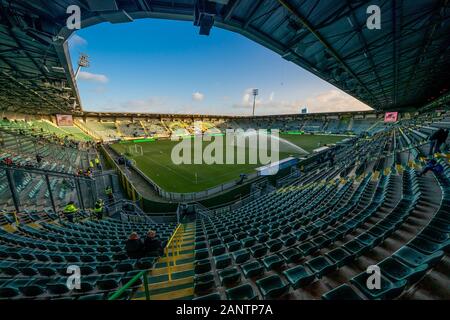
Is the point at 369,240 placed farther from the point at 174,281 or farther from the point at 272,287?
the point at 174,281

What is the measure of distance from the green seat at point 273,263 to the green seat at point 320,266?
656 mm

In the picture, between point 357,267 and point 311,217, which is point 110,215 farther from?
point 357,267

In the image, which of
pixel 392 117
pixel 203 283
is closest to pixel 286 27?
pixel 203 283

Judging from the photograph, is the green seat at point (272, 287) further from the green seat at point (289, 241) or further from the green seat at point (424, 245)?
the green seat at point (424, 245)

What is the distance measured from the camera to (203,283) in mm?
3861

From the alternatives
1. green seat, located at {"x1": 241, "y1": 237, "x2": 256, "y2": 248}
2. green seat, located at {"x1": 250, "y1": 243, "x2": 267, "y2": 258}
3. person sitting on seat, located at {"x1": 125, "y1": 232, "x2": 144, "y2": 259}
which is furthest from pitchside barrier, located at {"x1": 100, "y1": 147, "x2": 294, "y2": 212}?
green seat, located at {"x1": 250, "y1": 243, "x2": 267, "y2": 258}

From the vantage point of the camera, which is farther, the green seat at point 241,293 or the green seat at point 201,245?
the green seat at point 201,245

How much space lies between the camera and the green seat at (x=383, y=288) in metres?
2.72

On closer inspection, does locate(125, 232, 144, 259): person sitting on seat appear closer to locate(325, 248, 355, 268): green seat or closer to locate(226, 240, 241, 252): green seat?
locate(226, 240, 241, 252): green seat

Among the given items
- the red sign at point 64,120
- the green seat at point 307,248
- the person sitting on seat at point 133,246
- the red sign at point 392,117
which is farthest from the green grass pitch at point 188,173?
the red sign at point 392,117

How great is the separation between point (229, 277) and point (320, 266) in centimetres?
206

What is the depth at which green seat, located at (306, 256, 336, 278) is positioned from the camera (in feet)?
12.2

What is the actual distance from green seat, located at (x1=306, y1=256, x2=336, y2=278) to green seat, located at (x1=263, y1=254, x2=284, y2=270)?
2.15ft
